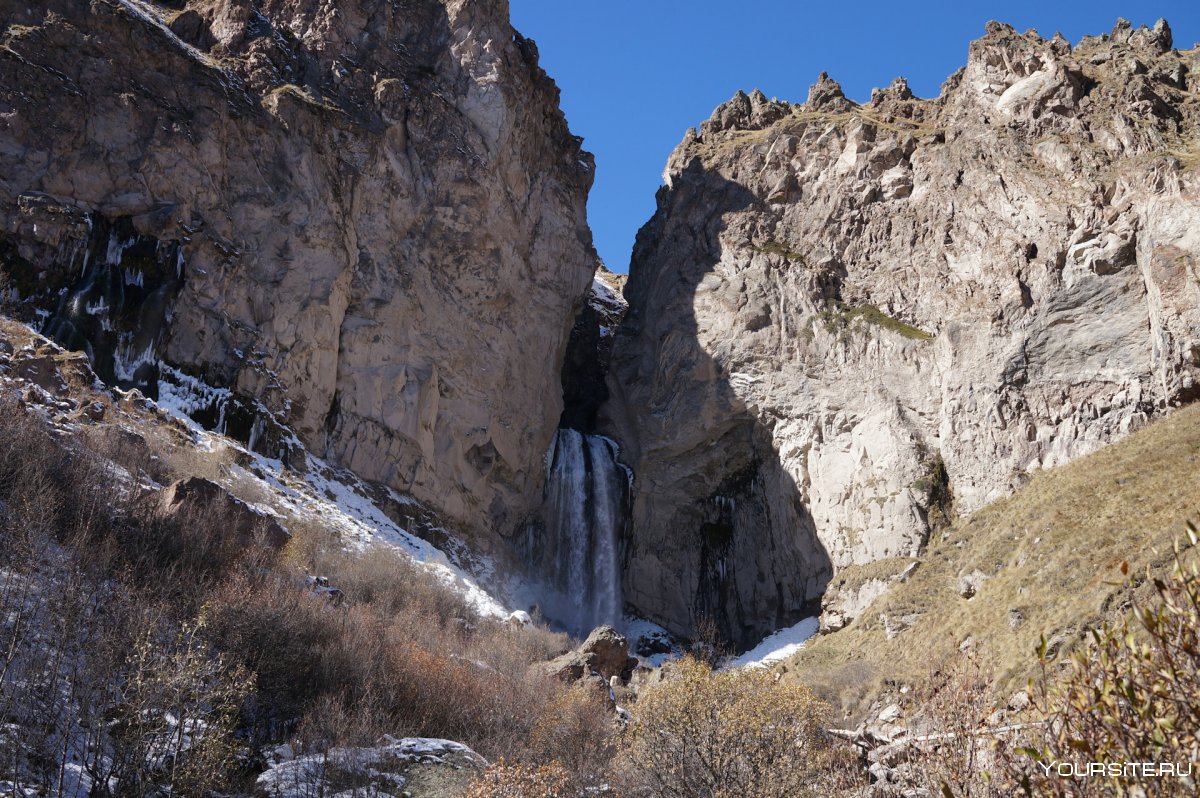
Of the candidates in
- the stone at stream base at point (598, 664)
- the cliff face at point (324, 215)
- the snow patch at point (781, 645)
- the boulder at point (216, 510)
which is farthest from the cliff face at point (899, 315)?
the boulder at point (216, 510)

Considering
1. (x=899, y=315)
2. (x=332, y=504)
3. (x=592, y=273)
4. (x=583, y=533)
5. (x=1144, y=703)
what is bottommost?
(x=1144, y=703)

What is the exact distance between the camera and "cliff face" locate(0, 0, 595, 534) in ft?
129

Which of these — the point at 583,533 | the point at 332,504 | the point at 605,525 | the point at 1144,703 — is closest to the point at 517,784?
the point at 1144,703

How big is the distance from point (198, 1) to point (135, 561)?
42.3m

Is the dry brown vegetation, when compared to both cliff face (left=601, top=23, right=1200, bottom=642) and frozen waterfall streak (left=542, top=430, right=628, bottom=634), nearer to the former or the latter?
frozen waterfall streak (left=542, top=430, right=628, bottom=634)

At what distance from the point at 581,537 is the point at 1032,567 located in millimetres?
26140

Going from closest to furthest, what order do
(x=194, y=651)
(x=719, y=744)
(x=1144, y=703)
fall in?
(x=1144, y=703), (x=719, y=744), (x=194, y=651)

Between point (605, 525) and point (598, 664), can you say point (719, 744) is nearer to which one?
point (598, 664)

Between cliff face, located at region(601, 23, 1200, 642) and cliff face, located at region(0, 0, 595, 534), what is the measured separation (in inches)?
328

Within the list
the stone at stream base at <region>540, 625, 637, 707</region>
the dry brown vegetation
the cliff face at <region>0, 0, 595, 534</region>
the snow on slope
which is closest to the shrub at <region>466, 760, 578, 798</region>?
the dry brown vegetation

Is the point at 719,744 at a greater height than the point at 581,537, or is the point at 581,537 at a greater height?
the point at 581,537

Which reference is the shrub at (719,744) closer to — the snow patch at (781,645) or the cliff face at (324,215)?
the snow patch at (781,645)

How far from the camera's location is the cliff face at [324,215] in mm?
39188

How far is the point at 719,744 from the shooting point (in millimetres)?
16938
